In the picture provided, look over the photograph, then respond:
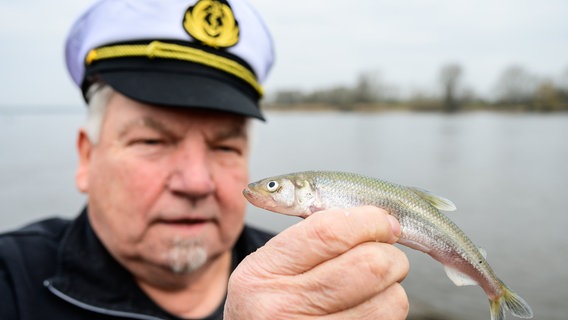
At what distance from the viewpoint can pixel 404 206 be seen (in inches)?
81.1

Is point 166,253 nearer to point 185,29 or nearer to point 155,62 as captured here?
point 155,62

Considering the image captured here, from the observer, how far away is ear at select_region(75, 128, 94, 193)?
356 centimetres

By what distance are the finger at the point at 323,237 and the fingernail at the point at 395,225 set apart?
37mm

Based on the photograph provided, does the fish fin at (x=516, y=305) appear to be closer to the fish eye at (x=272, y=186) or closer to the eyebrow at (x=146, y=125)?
the fish eye at (x=272, y=186)

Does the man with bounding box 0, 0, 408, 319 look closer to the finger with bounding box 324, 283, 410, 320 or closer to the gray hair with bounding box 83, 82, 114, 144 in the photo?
the gray hair with bounding box 83, 82, 114, 144

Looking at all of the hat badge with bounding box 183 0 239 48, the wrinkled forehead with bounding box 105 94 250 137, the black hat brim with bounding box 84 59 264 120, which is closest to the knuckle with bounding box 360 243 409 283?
the black hat brim with bounding box 84 59 264 120

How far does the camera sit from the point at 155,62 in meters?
3.30

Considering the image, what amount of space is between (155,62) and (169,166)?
0.79 metres

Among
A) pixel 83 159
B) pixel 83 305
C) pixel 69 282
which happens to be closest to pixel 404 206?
pixel 83 305

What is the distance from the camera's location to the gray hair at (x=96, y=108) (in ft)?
10.9

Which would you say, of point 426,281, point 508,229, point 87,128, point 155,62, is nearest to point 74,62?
point 87,128

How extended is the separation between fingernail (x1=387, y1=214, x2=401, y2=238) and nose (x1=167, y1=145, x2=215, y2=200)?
61.5 inches

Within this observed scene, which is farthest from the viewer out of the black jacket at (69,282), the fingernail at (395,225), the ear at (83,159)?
the ear at (83,159)

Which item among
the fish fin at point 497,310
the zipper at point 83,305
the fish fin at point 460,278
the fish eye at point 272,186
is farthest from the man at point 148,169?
the fish fin at point 497,310
